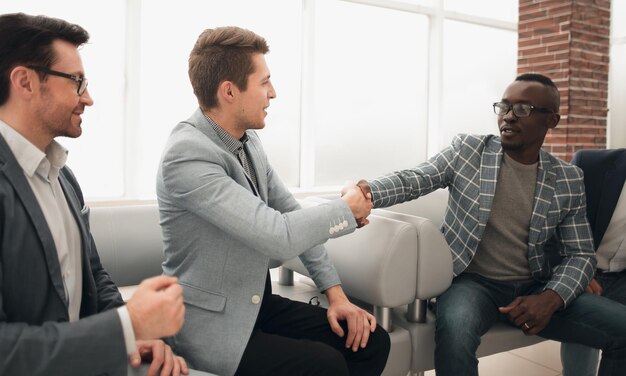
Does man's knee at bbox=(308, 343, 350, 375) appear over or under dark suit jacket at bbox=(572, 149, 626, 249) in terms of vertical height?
under

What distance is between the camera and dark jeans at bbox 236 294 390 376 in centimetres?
150

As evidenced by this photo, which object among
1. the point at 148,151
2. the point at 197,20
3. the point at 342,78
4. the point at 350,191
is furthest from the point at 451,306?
the point at 342,78

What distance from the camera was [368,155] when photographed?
6043 mm

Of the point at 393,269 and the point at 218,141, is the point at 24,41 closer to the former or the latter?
the point at 218,141

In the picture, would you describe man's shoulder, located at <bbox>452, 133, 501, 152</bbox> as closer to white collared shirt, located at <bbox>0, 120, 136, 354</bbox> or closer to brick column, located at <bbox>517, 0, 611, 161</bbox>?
white collared shirt, located at <bbox>0, 120, 136, 354</bbox>

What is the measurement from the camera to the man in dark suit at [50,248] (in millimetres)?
1020

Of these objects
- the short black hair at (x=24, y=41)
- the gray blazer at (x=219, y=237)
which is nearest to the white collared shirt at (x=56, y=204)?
the short black hair at (x=24, y=41)

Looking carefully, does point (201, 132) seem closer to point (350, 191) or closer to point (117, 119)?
point (350, 191)

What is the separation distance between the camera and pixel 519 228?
2.20m

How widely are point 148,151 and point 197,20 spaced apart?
1.25m

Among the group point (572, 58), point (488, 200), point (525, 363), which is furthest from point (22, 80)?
point (572, 58)

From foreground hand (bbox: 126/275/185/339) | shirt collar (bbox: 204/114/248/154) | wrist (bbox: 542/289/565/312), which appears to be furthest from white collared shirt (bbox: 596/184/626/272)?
foreground hand (bbox: 126/275/185/339)

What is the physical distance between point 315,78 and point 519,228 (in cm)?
361

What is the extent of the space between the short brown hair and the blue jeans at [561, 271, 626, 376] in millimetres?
1794
